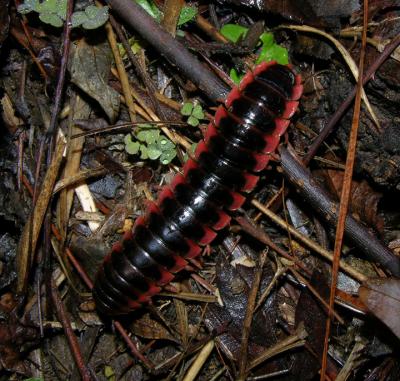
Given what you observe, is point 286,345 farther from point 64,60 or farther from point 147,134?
point 64,60

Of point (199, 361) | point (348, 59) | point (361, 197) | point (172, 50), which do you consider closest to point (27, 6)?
point (172, 50)

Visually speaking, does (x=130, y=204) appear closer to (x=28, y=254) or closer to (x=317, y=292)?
(x=28, y=254)

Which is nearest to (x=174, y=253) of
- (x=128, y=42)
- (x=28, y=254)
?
(x=28, y=254)

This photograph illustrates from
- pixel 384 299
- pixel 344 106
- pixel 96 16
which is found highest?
pixel 96 16

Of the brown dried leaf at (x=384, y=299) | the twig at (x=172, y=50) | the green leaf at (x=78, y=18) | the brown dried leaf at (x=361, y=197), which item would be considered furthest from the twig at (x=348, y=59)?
the green leaf at (x=78, y=18)

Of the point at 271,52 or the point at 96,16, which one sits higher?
the point at 96,16

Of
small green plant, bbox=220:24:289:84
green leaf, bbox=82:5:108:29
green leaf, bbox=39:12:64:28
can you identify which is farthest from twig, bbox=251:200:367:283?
green leaf, bbox=39:12:64:28

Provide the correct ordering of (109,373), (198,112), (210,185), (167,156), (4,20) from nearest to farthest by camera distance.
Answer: (210,185)
(4,20)
(198,112)
(167,156)
(109,373)
